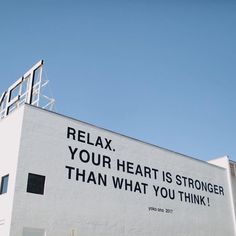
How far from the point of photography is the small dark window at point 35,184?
20391 mm

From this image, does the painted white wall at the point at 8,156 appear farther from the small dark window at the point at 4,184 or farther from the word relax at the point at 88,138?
the word relax at the point at 88,138

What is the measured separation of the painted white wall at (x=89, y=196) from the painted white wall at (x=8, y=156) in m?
0.37

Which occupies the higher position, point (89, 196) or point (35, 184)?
point (35, 184)

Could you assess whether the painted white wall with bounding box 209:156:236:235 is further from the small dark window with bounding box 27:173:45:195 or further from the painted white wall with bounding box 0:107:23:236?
the painted white wall with bounding box 0:107:23:236

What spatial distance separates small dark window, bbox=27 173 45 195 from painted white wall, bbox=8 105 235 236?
270 millimetres

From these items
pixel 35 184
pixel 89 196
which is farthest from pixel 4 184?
pixel 89 196

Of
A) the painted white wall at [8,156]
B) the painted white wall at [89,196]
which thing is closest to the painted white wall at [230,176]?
the painted white wall at [89,196]

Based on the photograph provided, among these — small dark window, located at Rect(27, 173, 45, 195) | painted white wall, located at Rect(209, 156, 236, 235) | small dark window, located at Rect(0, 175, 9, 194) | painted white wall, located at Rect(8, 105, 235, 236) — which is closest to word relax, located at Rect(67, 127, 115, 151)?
painted white wall, located at Rect(8, 105, 235, 236)

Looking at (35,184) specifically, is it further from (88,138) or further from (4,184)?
(88,138)

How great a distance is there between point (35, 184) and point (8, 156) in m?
2.62

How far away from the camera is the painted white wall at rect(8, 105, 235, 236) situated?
67.1 feet

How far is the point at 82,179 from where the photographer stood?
23.1 metres

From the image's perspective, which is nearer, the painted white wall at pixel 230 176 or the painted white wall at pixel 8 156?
the painted white wall at pixel 8 156

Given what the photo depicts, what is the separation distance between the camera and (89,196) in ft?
75.5
